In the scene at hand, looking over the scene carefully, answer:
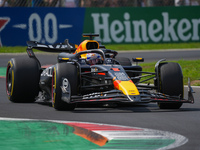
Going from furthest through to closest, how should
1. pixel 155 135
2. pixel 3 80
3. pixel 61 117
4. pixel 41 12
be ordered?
1. pixel 41 12
2. pixel 3 80
3. pixel 61 117
4. pixel 155 135

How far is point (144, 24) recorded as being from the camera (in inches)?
1011

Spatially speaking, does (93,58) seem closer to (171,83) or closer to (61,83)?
(61,83)

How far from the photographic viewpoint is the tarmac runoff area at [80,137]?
6.11m

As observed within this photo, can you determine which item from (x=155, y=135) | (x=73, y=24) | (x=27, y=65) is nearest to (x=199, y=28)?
(x=73, y=24)

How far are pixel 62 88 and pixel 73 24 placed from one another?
15.6 metres

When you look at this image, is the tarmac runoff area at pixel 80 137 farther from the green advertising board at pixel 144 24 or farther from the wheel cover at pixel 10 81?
the green advertising board at pixel 144 24

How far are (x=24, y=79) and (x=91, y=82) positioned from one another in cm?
152

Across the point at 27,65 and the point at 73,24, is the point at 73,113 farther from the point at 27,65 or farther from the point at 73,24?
the point at 73,24

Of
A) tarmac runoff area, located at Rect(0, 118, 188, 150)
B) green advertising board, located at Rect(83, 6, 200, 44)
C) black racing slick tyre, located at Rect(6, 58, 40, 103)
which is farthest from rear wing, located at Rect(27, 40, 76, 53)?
green advertising board, located at Rect(83, 6, 200, 44)

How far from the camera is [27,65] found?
10.8m

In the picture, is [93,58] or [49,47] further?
[49,47]

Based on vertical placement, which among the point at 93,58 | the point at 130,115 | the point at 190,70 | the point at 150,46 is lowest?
the point at 130,115

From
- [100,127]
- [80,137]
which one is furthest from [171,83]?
[80,137]

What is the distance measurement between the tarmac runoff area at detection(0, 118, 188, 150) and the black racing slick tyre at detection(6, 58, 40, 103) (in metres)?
3.01
